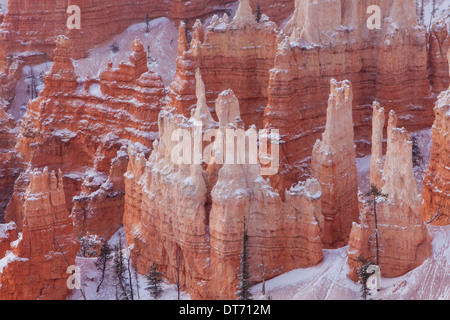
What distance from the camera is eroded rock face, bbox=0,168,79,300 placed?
130 ft

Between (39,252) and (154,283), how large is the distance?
5.19 m

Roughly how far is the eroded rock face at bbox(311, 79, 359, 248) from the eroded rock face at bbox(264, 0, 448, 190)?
257 inches

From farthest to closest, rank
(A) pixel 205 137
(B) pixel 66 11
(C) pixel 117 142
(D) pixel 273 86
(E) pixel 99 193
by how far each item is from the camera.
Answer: (B) pixel 66 11 < (C) pixel 117 142 < (E) pixel 99 193 < (D) pixel 273 86 < (A) pixel 205 137

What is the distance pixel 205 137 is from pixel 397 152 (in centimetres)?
1023

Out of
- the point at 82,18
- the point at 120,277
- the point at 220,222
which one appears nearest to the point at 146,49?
the point at 82,18

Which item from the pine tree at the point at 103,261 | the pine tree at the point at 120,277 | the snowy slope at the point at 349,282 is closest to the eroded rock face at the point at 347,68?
the snowy slope at the point at 349,282

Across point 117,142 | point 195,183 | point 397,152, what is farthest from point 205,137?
point 117,142

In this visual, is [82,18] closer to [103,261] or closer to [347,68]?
[347,68]

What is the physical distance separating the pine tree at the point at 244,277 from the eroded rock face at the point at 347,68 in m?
14.3

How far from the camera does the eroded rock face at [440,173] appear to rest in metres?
42.5

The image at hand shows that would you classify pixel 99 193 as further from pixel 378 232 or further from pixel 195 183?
pixel 378 232

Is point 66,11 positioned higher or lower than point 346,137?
higher

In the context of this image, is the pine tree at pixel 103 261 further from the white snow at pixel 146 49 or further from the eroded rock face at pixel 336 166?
the white snow at pixel 146 49
